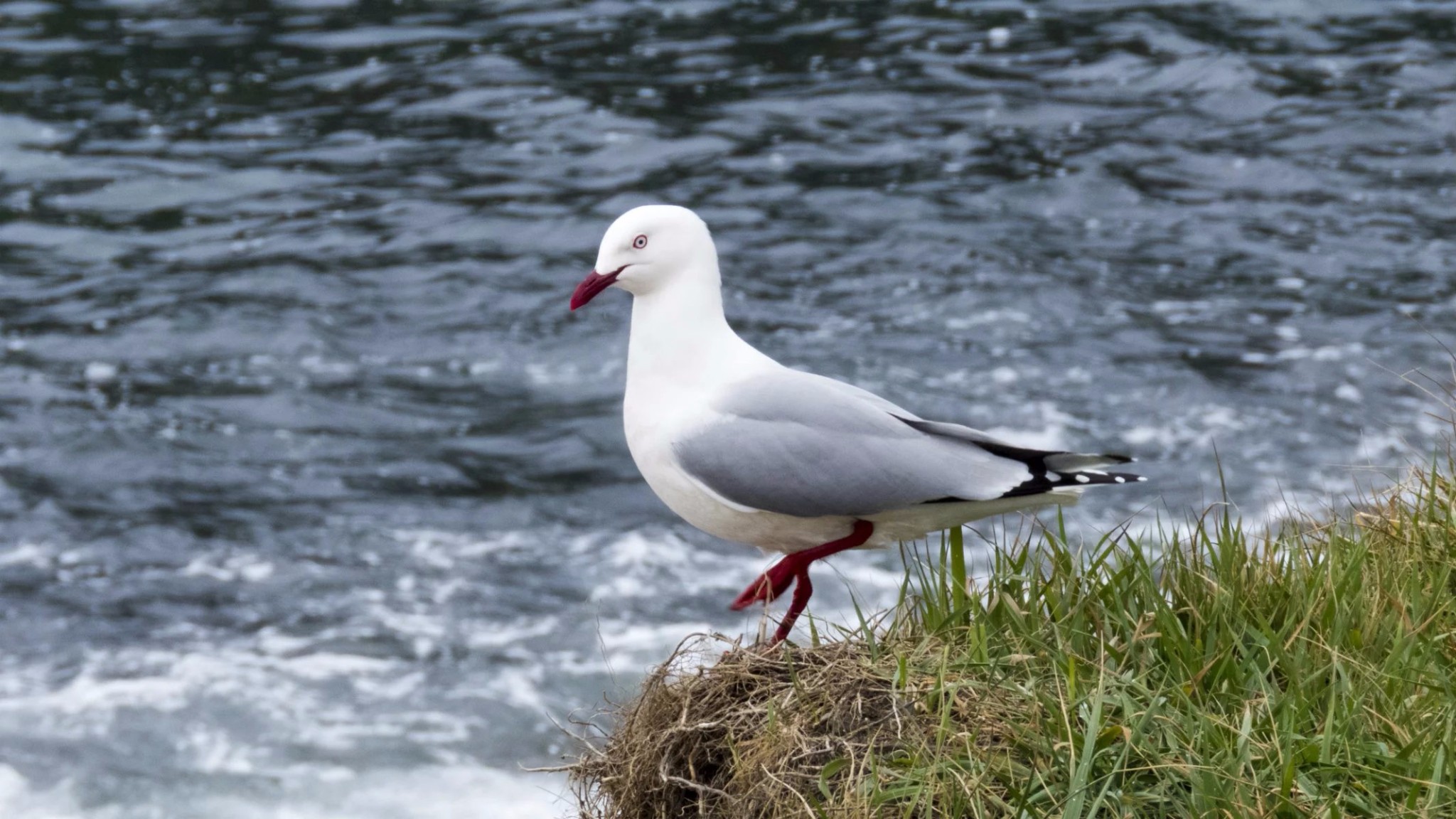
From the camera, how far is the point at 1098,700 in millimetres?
3152

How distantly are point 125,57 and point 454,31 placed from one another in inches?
113

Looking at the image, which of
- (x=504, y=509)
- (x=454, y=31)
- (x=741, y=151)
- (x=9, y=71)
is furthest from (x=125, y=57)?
(x=504, y=509)

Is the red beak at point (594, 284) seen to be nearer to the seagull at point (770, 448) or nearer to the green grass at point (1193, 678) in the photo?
the seagull at point (770, 448)

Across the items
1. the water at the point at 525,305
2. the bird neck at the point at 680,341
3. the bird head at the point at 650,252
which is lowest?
the water at the point at 525,305

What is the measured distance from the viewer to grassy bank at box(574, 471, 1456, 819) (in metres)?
3.08

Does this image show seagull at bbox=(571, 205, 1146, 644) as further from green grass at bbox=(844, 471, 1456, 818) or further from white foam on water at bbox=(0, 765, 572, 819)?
white foam on water at bbox=(0, 765, 572, 819)

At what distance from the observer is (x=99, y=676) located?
7.03 m

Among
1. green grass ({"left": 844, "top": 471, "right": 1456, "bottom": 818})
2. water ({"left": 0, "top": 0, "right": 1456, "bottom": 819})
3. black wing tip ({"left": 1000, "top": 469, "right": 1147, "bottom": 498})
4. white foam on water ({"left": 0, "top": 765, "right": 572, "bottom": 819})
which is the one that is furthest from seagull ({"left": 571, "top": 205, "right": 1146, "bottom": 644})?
white foam on water ({"left": 0, "top": 765, "right": 572, "bottom": 819})

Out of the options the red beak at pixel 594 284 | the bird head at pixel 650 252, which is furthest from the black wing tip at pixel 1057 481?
the red beak at pixel 594 284

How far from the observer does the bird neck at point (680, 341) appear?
13.3 ft

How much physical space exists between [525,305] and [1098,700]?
7.49 meters

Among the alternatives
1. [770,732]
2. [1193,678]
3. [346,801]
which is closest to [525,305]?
[346,801]

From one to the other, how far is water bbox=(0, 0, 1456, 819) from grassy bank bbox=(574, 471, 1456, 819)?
1.29m

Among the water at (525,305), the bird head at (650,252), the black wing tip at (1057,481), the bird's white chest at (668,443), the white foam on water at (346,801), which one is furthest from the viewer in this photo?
the water at (525,305)
